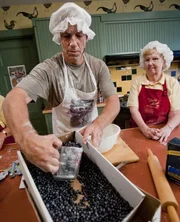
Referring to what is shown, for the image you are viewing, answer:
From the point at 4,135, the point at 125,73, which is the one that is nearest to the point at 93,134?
the point at 4,135

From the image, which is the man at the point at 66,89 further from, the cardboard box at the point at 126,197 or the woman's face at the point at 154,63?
the woman's face at the point at 154,63

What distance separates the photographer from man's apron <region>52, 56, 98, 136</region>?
3.62 feet

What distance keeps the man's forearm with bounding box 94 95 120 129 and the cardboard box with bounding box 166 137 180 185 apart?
32cm

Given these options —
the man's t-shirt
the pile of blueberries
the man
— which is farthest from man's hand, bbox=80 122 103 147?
the man's t-shirt

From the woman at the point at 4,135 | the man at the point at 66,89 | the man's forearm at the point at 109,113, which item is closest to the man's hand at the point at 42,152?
the man at the point at 66,89

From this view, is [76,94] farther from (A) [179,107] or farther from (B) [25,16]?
(B) [25,16]

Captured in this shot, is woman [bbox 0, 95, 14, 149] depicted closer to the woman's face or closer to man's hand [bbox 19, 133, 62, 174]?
man's hand [bbox 19, 133, 62, 174]

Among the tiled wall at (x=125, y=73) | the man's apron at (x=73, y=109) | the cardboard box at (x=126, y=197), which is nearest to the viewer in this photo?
the cardboard box at (x=126, y=197)

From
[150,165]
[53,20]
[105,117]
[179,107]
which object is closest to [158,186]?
[150,165]

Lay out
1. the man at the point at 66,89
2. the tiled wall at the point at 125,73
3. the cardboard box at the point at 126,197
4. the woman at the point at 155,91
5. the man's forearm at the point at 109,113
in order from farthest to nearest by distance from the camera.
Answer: the tiled wall at the point at 125,73
the woman at the point at 155,91
the man's forearm at the point at 109,113
the man at the point at 66,89
the cardboard box at the point at 126,197

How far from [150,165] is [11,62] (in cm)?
260

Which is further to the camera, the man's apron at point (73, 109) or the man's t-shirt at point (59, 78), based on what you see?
the man's apron at point (73, 109)

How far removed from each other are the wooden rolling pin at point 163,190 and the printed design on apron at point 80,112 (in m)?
0.52

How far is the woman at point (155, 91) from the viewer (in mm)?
1287
